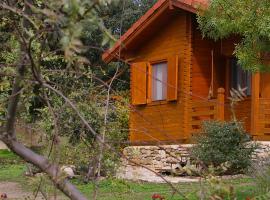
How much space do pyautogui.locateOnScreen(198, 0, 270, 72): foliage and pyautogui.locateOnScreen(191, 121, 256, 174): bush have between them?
3.75 m

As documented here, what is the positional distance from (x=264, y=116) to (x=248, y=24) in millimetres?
5909

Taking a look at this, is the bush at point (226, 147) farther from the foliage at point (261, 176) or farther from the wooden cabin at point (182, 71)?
the foliage at point (261, 176)

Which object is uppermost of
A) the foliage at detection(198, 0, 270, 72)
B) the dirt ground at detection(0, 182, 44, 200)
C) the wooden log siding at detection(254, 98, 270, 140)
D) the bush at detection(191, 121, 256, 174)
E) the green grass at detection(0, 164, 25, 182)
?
the foliage at detection(198, 0, 270, 72)

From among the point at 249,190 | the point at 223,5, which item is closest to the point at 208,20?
the point at 223,5

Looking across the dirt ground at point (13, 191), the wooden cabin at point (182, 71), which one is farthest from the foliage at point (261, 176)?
the wooden cabin at point (182, 71)

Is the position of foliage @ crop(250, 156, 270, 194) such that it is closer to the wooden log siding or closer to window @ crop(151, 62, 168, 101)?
the wooden log siding

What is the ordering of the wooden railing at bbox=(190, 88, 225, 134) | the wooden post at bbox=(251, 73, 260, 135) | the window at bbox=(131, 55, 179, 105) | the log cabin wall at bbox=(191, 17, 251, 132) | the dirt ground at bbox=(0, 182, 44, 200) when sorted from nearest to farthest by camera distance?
the dirt ground at bbox=(0, 182, 44, 200) < the wooden post at bbox=(251, 73, 260, 135) < the wooden railing at bbox=(190, 88, 225, 134) < the log cabin wall at bbox=(191, 17, 251, 132) < the window at bbox=(131, 55, 179, 105)

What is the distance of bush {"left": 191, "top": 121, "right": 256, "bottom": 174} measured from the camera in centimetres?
1383

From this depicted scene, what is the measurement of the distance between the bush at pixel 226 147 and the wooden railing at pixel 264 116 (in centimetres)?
81

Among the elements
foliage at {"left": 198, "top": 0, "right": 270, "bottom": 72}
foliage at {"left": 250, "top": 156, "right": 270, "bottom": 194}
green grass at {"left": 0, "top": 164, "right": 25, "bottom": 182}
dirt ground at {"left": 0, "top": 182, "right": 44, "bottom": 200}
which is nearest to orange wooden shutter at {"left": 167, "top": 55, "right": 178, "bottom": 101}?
green grass at {"left": 0, "top": 164, "right": 25, "bottom": 182}

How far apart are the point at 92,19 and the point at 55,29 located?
0.63 feet

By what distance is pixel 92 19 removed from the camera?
7.35ft

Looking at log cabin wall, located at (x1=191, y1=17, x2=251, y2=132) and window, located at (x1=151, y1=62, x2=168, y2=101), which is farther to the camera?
window, located at (x1=151, y1=62, x2=168, y2=101)

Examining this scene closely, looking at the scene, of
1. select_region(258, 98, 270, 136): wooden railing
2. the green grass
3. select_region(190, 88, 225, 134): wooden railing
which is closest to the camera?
select_region(258, 98, 270, 136): wooden railing
